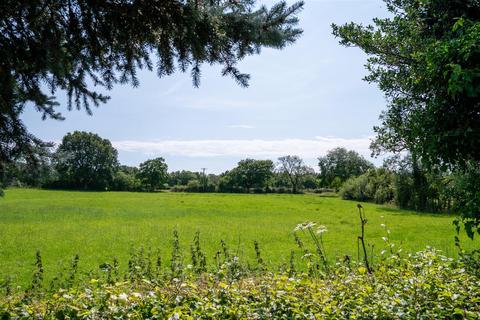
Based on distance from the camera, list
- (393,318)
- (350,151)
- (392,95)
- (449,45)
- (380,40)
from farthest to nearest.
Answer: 1. (350,151)
2. (392,95)
3. (380,40)
4. (449,45)
5. (393,318)

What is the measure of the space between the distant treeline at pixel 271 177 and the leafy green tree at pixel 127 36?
3577cm

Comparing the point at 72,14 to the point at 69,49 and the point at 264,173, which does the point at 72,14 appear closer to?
the point at 69,49

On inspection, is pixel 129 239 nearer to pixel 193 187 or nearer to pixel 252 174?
pixel 193 187

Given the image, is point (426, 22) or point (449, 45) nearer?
point (449, 45)

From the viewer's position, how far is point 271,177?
105 meters

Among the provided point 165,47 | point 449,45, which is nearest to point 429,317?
point 449,45

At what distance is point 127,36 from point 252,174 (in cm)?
9692

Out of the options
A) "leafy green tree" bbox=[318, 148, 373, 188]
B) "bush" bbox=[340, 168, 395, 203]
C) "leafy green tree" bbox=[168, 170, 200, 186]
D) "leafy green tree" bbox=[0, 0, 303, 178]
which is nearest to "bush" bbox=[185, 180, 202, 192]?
"leafy green tree" bbox=[168, 170, 200, 186]

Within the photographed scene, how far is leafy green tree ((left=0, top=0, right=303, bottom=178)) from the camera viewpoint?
3.62 meters

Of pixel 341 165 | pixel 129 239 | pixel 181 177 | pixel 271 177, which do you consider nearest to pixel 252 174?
pixel 271 177

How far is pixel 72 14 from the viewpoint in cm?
405

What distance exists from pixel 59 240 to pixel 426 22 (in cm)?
1664

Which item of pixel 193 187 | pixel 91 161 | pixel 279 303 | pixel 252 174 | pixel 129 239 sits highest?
pixel 91 161

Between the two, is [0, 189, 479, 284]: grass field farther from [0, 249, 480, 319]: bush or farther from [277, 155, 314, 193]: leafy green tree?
[277, 155, 314, 193]: leafy green tree
